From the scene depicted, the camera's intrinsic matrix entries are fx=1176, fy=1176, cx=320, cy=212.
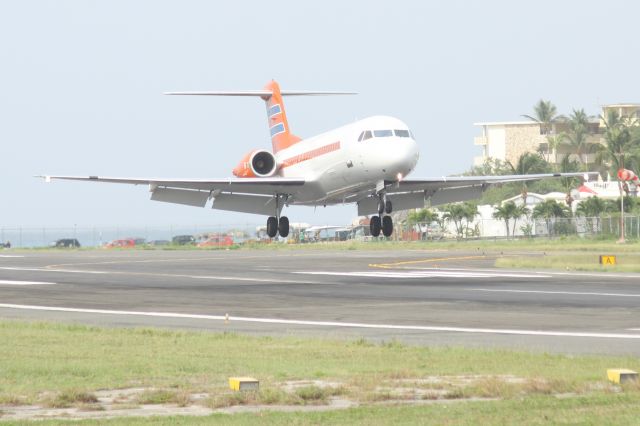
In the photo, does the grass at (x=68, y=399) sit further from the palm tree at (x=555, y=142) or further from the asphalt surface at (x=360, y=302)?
the palm tree at (x=555, y=142)

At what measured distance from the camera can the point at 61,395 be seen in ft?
43.9

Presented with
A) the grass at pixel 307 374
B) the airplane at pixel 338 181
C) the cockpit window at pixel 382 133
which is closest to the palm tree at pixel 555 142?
the airplane at pixel 338 181

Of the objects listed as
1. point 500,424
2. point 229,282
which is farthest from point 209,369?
point 229,282

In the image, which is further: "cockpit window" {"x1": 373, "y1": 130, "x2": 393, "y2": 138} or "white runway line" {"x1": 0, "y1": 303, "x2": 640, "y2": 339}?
"cockpit window" {"x1": 373, "y1": 130, "x2": 393, "y2": 138}

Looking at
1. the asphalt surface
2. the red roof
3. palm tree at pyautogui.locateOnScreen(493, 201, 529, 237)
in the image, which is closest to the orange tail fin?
the asphalt surface

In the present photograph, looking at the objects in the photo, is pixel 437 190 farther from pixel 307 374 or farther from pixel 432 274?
pixel 307 374

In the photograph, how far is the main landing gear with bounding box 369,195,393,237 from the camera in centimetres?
4691

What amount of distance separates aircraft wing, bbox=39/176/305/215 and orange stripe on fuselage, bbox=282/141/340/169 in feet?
4.26

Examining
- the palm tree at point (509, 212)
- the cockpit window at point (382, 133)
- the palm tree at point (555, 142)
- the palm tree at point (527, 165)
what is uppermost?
the palm tree at point (555, 142)

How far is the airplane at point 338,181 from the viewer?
45438mm

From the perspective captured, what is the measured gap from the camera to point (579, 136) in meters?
165

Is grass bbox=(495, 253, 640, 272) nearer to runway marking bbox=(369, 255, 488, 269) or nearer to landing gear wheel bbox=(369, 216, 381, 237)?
runway marking bbox=(369, 255, 488, 269)

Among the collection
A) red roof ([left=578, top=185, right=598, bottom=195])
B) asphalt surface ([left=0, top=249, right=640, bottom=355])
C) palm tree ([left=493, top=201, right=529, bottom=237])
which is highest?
red roof ([left=578, top=185, right=598, bottom=195])

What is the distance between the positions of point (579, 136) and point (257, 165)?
11684 cm
